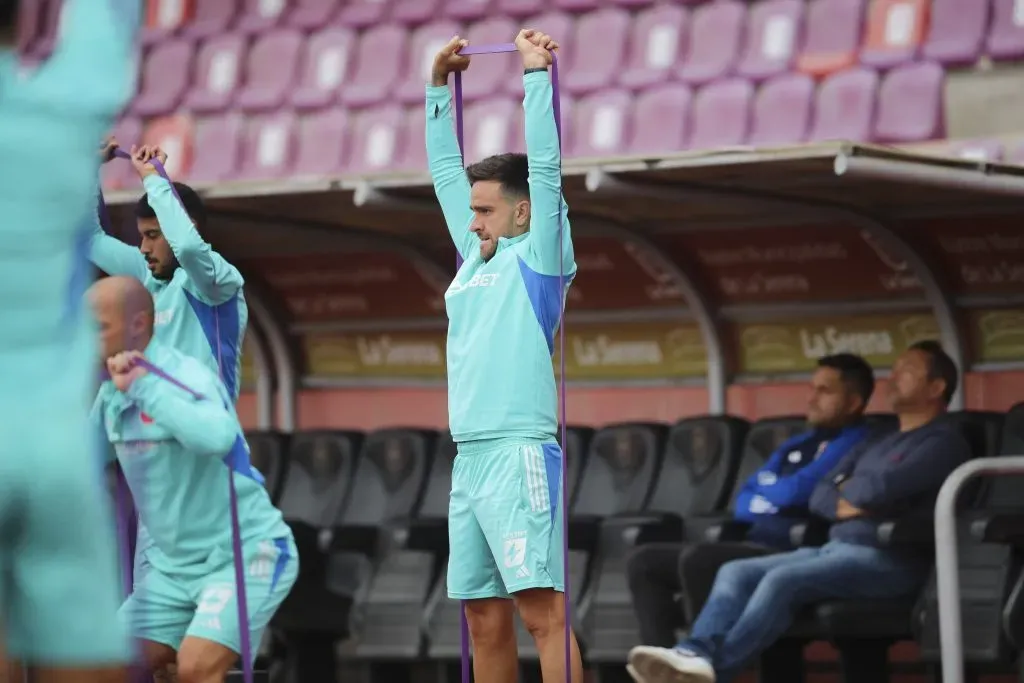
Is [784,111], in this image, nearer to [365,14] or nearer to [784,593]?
[365,14]

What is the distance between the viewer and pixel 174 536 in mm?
6195

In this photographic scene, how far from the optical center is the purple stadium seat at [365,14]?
13492mm

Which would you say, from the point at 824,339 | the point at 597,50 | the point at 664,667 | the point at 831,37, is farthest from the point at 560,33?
the point at 664,667

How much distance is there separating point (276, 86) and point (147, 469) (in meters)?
7.64

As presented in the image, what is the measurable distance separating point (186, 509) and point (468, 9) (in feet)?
24.0

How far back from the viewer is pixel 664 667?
704 centimetres

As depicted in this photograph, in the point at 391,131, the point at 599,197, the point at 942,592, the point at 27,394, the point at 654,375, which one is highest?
the point at 391,131

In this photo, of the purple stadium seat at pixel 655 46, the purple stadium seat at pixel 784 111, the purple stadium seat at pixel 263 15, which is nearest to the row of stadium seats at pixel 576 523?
the purple stadium seat at pixel 784 111

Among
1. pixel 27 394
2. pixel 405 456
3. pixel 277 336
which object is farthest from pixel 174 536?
pixel 277 336

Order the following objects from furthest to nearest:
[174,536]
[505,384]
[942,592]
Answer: [942,592] < [174,536] < [505,384]

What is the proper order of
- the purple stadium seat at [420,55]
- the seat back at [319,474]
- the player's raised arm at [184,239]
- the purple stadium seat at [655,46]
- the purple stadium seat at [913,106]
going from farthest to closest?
the purple stadium seat at [420,55], the purple stadium seat at [655,46], the purple stadium seat at [913,106], the seat back at [319,474], the player's raised arm at [184,239]

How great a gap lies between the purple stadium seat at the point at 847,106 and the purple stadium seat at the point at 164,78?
505 cm

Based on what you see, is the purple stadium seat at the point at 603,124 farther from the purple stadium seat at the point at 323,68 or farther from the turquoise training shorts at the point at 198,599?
the turquoise training shorts at the point at 198,599

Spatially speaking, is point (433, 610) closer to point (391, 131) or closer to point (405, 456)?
point (405, 456)
